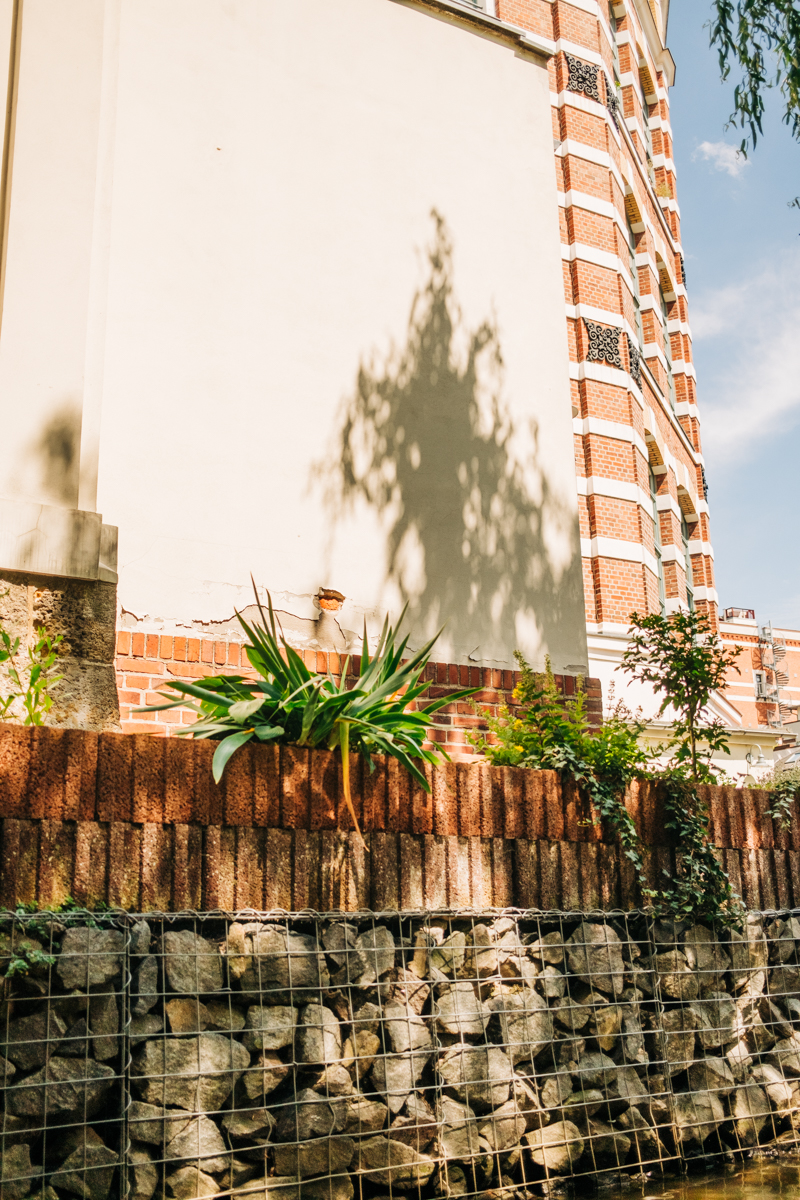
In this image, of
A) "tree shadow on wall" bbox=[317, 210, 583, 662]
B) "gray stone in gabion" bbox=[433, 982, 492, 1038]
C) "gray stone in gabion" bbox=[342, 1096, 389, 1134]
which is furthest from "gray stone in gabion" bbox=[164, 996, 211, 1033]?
"tree shadow on wall" bbox=[317, 210, 583, 662]

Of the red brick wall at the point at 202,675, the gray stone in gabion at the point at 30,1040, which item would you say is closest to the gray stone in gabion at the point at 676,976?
the red brick wall at the point at 202,675

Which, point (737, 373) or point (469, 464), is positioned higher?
point (737, 373)

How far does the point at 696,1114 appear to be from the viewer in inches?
193

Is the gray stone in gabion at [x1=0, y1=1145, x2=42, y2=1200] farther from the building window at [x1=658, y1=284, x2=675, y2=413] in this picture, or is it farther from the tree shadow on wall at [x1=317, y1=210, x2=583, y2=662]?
the building window at [x1=658, y1=284, x2=675, y2=413]

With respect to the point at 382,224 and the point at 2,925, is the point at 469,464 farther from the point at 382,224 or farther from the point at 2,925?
the point at 2,925

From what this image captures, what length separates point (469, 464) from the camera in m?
7.44

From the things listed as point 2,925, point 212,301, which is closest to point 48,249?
point 212,301

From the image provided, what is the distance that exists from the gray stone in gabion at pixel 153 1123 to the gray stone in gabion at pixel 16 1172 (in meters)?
0.33

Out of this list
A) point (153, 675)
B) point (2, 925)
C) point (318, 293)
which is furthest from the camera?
point (318, 293)

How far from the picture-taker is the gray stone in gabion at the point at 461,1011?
426 cm

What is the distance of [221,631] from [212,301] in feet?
7.02

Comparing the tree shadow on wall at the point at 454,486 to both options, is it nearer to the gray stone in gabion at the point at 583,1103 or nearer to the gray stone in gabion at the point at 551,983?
the gray stone in gabion at the point at 551,983

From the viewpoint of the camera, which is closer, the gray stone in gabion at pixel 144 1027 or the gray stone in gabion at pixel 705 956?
the gray stone in gabion at pixel 144 1027

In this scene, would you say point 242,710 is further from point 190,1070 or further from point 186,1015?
point 190,1070
